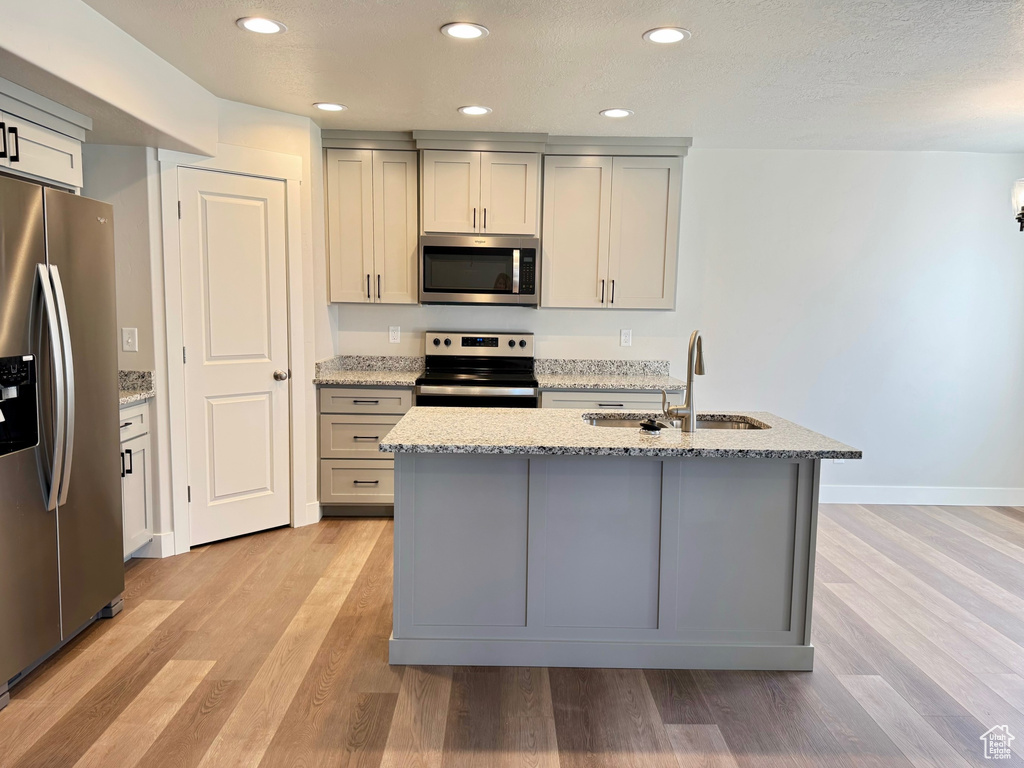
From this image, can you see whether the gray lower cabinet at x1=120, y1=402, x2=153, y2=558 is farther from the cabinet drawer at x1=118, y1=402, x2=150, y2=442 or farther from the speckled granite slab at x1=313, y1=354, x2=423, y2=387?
the speckled granite slab at x1=313, y1=354, x2=423, y2=387

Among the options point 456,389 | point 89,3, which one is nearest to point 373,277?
point 456,389

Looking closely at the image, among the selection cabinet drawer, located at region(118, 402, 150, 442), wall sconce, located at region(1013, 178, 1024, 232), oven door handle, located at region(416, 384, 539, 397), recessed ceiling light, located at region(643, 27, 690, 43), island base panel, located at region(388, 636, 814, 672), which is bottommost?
island base panel, located at region(388, 636, 814, 672)

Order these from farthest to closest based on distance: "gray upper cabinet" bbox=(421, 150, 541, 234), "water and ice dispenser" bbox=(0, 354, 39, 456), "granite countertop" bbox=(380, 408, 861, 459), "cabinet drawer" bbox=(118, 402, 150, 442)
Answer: "gray upper cabinet" bbox=(421, 150, 541, 234)
"cabinet drawer" bbox=(118, 402, 150, 442)
"granite countertop" bbox=(380, 408, 861, 459)
"water and ice dispenser" bbox=(0, 354, 39, 456)

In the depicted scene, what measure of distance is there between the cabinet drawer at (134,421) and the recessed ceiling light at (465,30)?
222 cm

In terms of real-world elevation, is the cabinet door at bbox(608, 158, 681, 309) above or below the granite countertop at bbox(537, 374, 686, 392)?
above

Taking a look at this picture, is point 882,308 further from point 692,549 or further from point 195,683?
point 195,683

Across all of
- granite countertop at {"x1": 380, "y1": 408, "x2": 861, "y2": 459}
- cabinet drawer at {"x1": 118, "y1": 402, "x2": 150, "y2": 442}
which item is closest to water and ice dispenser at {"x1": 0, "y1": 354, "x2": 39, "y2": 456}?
cabinet drawer at {"x1": 118, "y1": 402, "x2": 150, "y2": 442}

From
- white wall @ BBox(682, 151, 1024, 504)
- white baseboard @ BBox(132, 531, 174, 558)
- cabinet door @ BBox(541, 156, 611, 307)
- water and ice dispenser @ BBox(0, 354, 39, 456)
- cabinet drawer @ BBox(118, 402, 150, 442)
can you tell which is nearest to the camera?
water and ice dispenser @ BBox(0, 354, 39, 456)

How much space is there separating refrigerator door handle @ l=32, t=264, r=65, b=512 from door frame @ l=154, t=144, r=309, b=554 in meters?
1.14

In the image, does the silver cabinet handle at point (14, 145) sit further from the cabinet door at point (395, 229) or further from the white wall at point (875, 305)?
the white wall at point (875, 305)

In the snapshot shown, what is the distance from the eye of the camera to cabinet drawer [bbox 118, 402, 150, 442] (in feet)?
10.6

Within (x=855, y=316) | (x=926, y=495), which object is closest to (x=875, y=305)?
(x=855, y=316)

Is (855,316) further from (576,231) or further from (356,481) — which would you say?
(356,481)

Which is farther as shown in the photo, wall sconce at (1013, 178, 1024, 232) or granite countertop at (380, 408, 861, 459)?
wall sconce at (1013, 178, 1024, 232)
